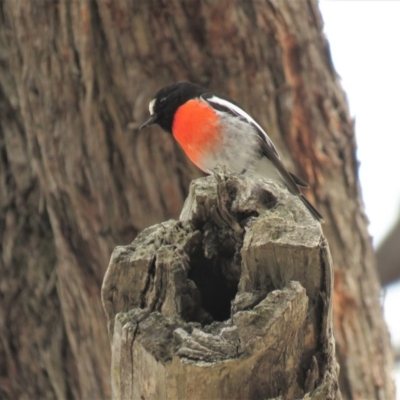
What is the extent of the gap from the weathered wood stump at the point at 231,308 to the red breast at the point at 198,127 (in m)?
2.22

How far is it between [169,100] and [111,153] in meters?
0.57

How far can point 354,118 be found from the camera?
15.5ft

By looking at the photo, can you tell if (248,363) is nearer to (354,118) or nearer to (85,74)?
(85,74)

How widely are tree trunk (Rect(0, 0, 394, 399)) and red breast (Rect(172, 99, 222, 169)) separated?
19cm

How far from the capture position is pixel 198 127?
4836 millimetres

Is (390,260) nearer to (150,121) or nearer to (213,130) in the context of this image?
(213,130)

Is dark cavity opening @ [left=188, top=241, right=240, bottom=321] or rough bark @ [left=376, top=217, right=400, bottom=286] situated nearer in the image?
dark cavity opening @ [left=188, top=241, right=240, bottom=321]

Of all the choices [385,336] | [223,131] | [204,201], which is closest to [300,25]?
[223,131]

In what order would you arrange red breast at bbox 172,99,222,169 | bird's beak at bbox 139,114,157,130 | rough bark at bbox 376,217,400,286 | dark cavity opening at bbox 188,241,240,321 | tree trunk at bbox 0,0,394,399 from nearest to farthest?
dark cavity opening at bbox 188,241,240,321
tree trunk at bbox 0,0,394,399
bird's beak at bbox 139,114,157,130
red breast at bbox 172,99,222,169
rough bark at bbox 376,217,400,286

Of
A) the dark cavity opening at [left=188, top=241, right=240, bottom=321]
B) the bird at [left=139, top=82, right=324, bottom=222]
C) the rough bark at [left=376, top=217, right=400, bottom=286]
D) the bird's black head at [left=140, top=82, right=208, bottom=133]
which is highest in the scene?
the bird's black head at [left=140, top=82, right=208, bottom=133]

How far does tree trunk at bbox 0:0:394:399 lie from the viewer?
416cm

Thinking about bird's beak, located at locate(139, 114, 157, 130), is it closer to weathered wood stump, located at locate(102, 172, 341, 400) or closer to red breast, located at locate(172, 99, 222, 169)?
red breast, located at locate(172, 99, 222, 169)

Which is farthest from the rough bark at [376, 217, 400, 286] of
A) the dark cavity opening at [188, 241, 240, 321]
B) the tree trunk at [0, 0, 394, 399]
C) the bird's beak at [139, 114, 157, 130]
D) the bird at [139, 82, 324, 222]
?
the dark cavity opening at [188, 241, 240, 321]

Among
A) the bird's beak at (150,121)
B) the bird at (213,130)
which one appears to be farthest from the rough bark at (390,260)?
the bird's beak at (150,121)
